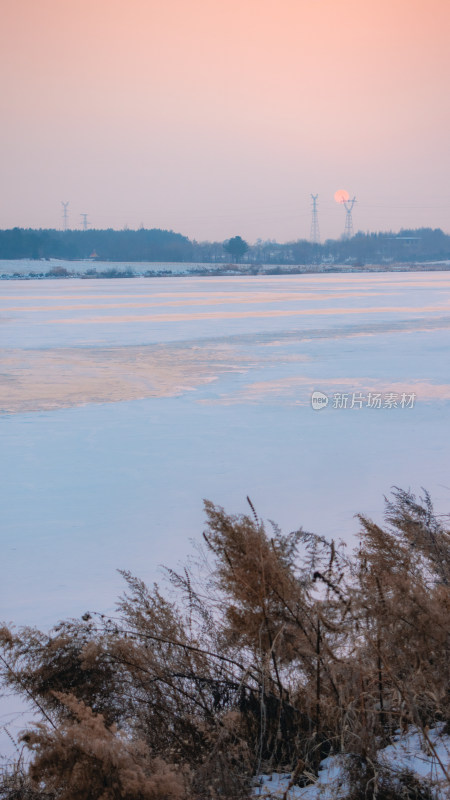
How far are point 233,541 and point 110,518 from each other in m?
3.44

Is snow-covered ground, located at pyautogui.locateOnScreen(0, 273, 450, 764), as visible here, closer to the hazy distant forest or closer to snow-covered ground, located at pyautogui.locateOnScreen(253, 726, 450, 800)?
the hazy distant forest

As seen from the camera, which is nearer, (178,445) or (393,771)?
(393,771)

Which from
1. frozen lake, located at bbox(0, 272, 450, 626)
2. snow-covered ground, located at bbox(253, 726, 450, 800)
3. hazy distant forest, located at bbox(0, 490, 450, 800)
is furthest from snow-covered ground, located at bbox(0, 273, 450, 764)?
snow-covered ground, located at bbox(253, 726, 450, 800)

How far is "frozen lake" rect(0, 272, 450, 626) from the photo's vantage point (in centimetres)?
550

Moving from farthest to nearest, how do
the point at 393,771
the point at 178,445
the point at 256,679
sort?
the point at 178,445, the point at 256,679, the point at 393,771

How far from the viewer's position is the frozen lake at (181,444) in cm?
550

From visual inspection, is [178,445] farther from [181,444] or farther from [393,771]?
[393,771]

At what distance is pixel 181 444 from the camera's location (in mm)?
8289

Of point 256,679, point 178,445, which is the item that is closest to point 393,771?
point 256,679

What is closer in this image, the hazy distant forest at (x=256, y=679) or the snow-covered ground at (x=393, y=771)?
the snow-covered ground at (x=393, y=771)

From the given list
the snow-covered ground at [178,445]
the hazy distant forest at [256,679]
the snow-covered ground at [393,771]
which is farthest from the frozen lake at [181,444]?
the snow-covered ground at [393,771]

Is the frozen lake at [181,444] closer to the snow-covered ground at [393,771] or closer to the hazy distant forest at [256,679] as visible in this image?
the hazy distant forest at [256,679]

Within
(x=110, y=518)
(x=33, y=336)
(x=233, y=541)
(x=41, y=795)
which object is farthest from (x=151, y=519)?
(x=33, y=336)

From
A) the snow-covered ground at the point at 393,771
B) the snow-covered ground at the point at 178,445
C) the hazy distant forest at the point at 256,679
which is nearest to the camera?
the snow-covered ground at the point at 393,771
